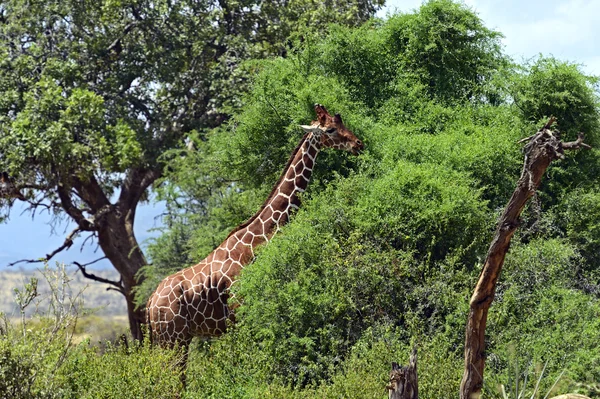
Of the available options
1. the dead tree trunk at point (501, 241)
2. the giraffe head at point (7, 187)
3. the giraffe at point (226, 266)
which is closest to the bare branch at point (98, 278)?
the giraffe head at point (7, 187)

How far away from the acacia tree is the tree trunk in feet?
0.11

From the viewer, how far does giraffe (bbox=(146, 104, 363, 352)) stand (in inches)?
615

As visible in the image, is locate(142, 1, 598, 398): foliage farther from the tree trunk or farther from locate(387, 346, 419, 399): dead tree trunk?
the tree trunk

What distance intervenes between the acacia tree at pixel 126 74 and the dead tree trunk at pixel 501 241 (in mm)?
16208

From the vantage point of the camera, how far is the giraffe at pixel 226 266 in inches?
615

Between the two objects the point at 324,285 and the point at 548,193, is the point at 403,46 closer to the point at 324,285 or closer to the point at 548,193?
the point at 548,193

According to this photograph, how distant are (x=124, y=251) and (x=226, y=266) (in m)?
12.8

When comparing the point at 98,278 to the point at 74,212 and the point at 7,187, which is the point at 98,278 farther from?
the point at 7,187

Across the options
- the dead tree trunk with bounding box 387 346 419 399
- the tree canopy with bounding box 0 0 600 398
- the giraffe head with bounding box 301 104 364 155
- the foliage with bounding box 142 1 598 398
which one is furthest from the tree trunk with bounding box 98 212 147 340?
the dead tree trunk with bounding box 387 346 419 399

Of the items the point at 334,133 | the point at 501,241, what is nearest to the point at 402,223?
the point at 334,133

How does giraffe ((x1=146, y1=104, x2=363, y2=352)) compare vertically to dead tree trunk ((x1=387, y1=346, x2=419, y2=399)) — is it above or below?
above

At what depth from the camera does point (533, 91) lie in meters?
17.6

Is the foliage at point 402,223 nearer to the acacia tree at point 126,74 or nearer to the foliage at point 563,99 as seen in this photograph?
the foliage at point 563,99

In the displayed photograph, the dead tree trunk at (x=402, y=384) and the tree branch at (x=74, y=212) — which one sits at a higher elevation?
the tree branch at (x=74, y=212)
